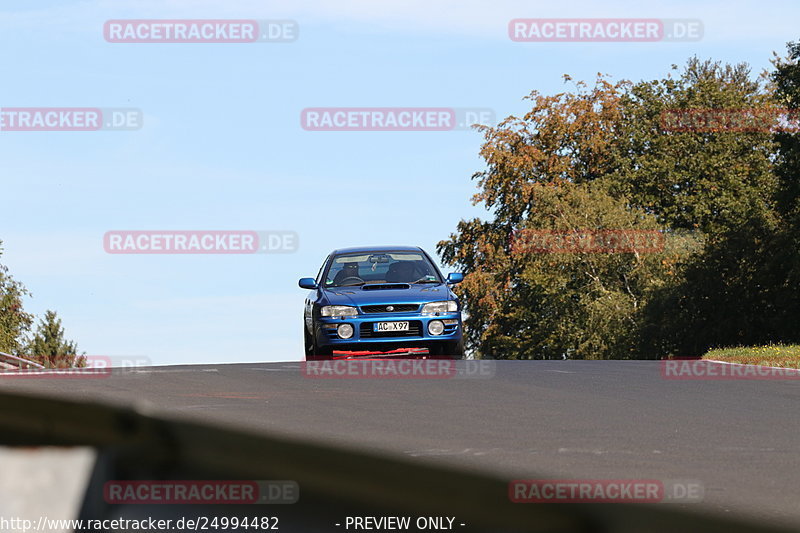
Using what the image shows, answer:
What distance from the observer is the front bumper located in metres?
20.7

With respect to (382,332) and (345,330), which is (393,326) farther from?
(345,330)

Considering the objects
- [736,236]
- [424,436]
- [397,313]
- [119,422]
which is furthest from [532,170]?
[119,422]

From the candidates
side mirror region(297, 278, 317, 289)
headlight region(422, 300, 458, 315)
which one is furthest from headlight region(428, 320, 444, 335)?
side mirror region(297, 278, 317, 289)

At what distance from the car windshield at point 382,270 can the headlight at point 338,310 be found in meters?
1.01

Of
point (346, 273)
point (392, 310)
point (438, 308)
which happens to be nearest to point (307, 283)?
point (346, 273)

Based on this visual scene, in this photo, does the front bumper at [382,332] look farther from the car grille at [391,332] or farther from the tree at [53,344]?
the tree at [53,344]

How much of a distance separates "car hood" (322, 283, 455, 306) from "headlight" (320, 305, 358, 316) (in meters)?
0.06

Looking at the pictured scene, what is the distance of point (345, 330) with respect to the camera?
20.8 meters

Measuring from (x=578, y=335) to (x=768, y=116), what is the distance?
47.5 feet

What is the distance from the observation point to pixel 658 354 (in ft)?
162

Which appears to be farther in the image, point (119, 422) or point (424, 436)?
point (424, 436)

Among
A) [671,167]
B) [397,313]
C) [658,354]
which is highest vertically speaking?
[671,167]

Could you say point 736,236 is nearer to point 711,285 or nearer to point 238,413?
point 711,285

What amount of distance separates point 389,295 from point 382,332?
0.62 m
